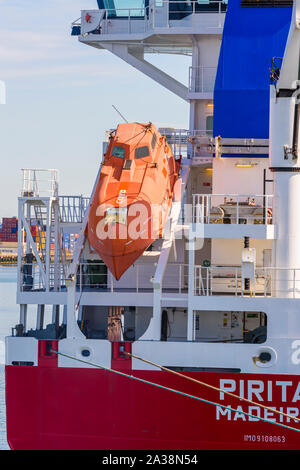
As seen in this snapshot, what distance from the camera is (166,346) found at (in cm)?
1847

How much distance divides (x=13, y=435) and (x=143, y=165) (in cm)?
609

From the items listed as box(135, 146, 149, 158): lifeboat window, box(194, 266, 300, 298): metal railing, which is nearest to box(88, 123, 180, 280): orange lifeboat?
box(135, 146, 149, 158): lifeboat window

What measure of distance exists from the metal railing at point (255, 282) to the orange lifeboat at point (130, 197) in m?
1.38

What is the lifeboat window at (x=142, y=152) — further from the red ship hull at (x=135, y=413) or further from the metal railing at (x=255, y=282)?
the red ship hull at (x=135, y=413)

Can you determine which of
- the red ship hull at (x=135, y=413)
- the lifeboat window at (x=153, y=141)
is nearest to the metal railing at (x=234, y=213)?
the lifeboat window at (x=153, y=141)

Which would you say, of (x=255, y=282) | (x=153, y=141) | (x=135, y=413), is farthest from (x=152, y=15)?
(x=135, y=413)

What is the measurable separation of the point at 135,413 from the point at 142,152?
566 cm

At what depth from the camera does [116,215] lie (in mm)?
19703

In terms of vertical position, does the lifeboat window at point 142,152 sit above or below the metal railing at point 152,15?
below

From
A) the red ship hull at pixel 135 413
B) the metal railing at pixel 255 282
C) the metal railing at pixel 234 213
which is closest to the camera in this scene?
the red ship hull at pixel 135 413

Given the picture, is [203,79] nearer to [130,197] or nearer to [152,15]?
[152,15]

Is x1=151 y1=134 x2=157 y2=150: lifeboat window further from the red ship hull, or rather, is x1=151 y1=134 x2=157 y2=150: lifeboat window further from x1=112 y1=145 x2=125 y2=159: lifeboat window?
the red ship hull

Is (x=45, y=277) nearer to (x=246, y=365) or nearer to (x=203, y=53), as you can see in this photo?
(x=246, y=365)

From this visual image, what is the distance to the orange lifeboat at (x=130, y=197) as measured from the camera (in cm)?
1962
